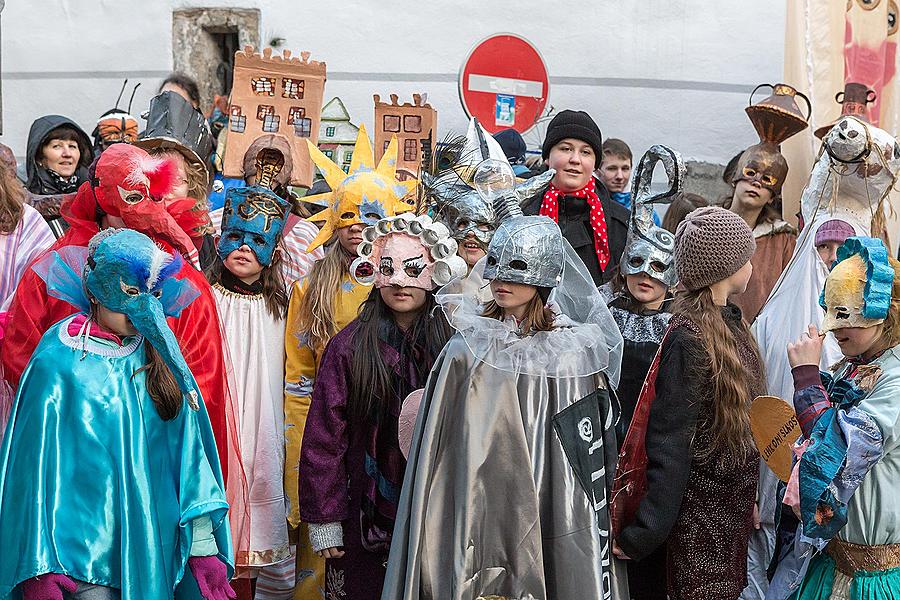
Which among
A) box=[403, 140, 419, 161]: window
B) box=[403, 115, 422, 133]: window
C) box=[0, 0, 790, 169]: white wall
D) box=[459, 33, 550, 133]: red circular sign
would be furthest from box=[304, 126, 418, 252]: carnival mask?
box=[0, 0, 790, 169]: white wall

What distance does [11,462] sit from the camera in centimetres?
405

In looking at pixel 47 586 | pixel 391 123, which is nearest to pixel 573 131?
pixel 391 123

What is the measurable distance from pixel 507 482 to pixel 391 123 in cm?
412

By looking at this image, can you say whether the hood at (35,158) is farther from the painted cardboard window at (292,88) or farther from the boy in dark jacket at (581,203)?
the boy in dark jacket at (581,203)

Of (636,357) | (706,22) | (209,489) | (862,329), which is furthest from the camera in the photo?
(706,22)

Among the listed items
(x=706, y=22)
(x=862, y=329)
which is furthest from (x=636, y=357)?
(x=706, y=22)

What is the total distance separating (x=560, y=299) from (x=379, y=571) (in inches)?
53.8

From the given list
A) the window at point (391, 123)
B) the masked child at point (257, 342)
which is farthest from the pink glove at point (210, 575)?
the window at point (391, 123)


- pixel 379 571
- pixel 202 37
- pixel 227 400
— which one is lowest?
pixel 379 571

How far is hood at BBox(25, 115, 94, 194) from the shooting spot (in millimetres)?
7215

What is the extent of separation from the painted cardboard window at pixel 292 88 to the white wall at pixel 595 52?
7.78 feet

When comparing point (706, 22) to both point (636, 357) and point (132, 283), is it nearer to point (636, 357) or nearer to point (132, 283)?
point (636, 357)

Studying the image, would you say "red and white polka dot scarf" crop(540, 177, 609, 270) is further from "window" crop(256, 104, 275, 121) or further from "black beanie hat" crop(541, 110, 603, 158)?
"window" crop(256, 104, 275, 121)

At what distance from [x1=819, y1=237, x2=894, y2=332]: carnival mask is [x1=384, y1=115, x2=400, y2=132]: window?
4149mm
